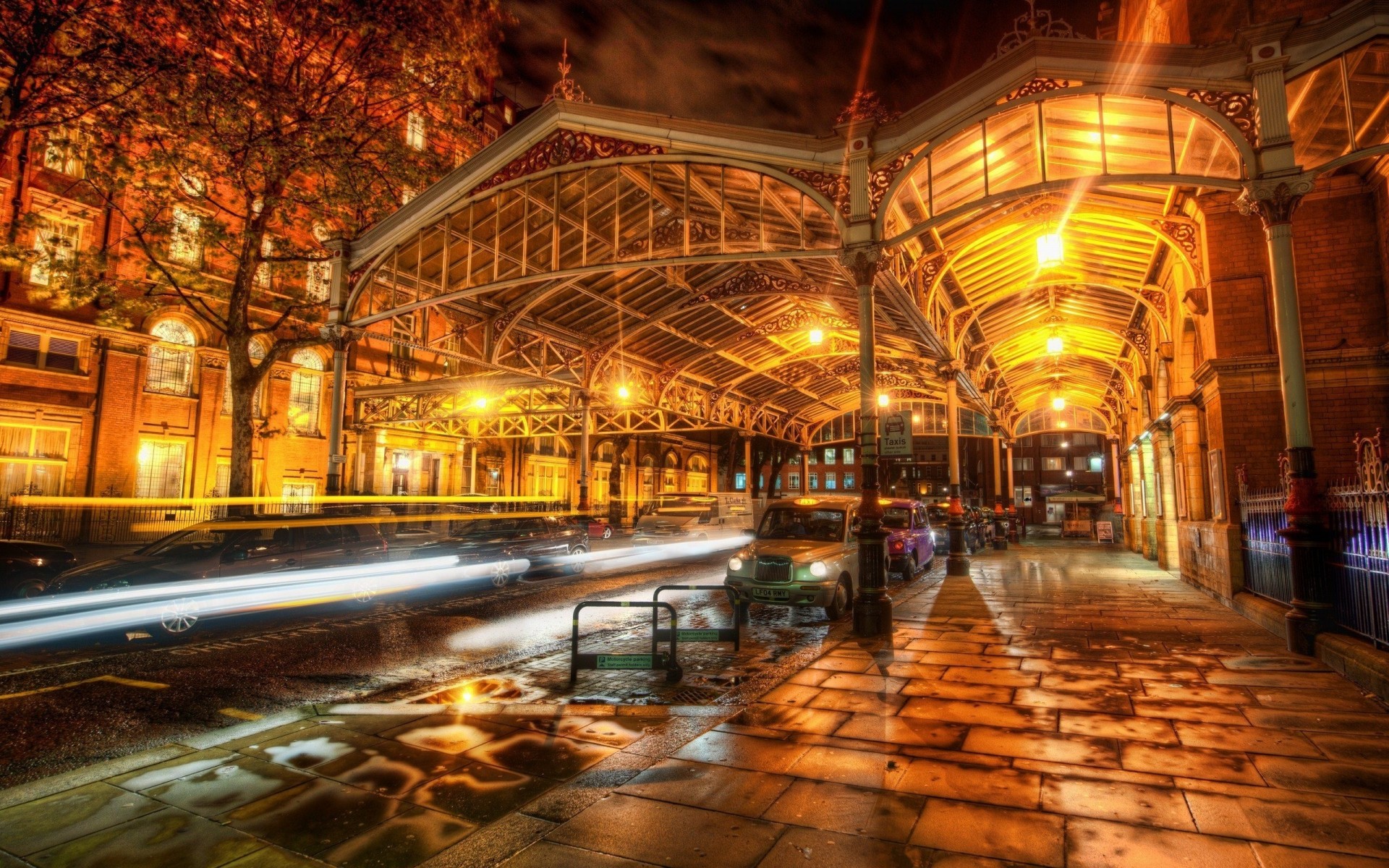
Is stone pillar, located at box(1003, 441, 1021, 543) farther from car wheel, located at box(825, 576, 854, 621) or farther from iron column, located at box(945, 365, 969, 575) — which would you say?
car wheel, located at box(825, 576, 854, 621)

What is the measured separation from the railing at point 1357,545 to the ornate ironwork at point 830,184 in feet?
21.7

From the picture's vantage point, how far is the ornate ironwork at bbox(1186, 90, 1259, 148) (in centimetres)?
811

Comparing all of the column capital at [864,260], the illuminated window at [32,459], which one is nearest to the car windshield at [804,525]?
the column capital at [864,260]

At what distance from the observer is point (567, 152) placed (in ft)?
41.5

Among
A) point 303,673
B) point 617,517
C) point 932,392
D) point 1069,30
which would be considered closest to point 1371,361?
point 1069,30

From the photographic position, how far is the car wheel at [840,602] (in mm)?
10234

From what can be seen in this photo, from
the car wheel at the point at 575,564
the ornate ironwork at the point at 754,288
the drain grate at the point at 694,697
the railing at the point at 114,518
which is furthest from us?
the railing at the point at 114,518

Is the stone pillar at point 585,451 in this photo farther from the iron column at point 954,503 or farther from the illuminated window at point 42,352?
the illuminated window at point 42,352

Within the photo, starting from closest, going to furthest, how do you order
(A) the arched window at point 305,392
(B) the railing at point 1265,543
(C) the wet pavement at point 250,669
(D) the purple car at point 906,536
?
(C) the wet pavement at point 250,669, (B) the railing at point 1265,543, (D) the purple car at point 906,536, (A) the arched window at point 305,392

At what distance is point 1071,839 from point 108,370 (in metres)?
28.8

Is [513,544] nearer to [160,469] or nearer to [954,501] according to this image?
[954,501]

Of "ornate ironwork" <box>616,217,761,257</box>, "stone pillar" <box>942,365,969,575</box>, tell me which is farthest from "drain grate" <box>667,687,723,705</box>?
"stone pillar" <box>942,365,969,575</box>

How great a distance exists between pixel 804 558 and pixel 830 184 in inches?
230

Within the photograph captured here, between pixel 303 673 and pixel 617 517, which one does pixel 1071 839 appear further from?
pixel 617 517
